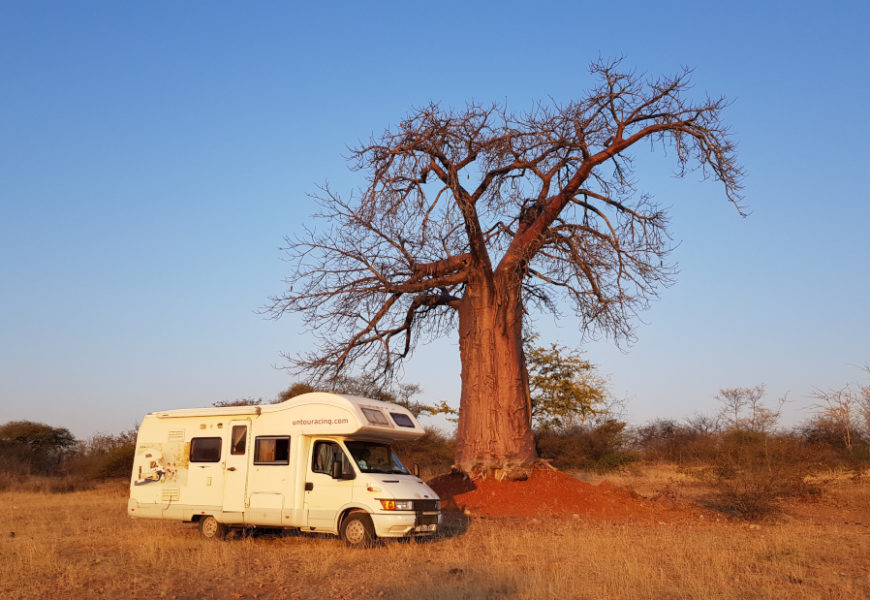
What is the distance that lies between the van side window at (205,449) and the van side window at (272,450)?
84 cm

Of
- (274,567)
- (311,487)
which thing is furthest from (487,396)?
(274,567)

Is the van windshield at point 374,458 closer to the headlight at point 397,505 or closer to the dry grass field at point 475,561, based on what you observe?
the headlight at point 397,505

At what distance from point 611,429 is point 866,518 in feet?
64.6

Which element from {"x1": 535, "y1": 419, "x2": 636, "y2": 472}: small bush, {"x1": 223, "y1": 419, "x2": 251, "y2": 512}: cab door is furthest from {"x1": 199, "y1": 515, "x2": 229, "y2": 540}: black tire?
{"x1": 535, "y1": 419, "x2": 636, "y2": 472}: small bush

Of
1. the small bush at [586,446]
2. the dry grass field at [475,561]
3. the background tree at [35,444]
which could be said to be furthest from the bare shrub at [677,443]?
the background tree at [35,444]

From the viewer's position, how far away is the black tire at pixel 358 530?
11.4 m

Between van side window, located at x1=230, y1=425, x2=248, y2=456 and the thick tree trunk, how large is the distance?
5.67 metres

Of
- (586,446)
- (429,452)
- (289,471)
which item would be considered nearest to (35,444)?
(429,452)

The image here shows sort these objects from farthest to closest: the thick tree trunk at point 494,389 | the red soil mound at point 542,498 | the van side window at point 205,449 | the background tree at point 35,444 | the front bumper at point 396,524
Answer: the background tree at point 35,444, the thick tree trunk at point 494,389, the red soil mound at point 542,498, the van side window at point 205,449, the front bumper at point 396,524

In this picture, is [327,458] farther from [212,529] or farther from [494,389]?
[494,389]

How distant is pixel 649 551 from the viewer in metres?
10.4

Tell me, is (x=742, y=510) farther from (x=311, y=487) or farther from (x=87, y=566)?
(x=87, y=566)

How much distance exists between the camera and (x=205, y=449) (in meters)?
13.1

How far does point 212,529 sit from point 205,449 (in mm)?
1393
